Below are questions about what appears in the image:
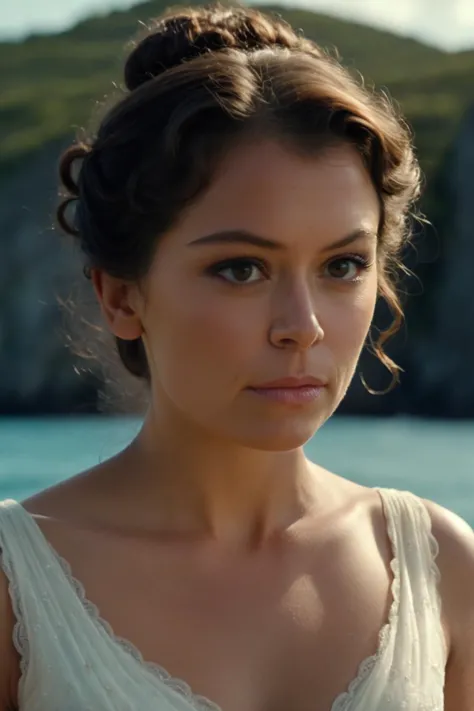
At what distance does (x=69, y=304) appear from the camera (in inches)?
122

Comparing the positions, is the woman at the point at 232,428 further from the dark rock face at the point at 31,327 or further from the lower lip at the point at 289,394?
the dark rock face at the point at 31,327

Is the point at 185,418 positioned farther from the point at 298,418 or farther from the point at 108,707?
the point at 108,707

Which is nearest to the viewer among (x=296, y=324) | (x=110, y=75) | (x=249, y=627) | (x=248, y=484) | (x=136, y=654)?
(x=296, y=324)

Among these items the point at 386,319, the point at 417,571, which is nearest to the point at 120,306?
the point at 417,571

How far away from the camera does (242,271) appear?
7.68 ft

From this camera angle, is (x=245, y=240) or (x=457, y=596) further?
(x=457, y=596)

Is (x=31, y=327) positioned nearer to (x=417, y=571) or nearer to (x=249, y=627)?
(x=417, y=571)

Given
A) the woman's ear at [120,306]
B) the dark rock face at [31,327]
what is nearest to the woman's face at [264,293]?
the woman's ear at [120,306]

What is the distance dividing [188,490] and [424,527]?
20.7 inches

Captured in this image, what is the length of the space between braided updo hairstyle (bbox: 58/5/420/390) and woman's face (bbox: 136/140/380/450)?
0.05 meters

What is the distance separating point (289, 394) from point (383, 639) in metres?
0.57

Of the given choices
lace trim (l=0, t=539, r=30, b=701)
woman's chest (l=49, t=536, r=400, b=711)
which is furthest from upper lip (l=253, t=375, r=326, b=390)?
lace trim (l=0, t=539, r=30, b=701)

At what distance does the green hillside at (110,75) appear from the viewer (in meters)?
32.7

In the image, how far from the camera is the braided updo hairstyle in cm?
238
